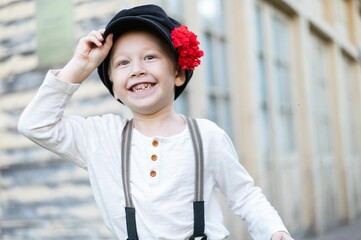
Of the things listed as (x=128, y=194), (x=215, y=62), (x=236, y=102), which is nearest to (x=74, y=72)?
(x=128, y=194)

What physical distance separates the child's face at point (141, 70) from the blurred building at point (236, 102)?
5.64 ft

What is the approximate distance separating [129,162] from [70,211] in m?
2.12

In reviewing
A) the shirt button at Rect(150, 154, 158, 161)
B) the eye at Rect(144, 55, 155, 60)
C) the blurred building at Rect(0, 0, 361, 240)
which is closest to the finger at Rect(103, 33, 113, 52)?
the eye at Rect(144, 55, 155, 60)

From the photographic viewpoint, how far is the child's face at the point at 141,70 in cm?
172

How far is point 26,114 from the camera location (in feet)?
5.54

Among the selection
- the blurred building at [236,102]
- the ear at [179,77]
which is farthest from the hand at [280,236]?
the blurred building at [236,102]

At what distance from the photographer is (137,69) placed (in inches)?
66.6

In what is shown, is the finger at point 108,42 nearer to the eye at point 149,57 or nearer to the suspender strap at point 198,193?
the eye at point 149,57

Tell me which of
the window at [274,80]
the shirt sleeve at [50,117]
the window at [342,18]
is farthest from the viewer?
the window at [342,18]

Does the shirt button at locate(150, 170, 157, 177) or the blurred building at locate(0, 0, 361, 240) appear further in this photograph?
the blurred building at locate(0, 0, 361, 240)

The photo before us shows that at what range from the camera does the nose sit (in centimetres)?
170

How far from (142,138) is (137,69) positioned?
0.75 ft

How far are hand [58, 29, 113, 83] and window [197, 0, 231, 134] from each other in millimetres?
3003

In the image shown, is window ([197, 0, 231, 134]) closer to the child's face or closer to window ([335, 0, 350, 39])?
the child's face
